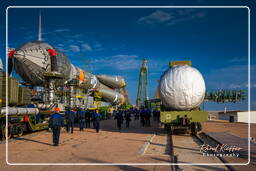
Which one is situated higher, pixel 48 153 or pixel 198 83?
pixel 198 83

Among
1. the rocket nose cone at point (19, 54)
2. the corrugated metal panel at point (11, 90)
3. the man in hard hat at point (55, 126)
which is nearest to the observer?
the man in hard hat at point (55, 126)

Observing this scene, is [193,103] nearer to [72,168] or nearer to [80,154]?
[80,154]

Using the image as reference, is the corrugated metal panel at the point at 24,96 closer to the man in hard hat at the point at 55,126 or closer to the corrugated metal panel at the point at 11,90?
the corrugated metal panel at the point at 11,90

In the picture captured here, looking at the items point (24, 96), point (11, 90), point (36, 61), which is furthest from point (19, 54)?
point (11, 90)

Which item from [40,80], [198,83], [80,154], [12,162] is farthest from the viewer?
[40,80]

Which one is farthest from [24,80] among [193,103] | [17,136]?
[193,103]

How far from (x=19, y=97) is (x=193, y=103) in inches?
357

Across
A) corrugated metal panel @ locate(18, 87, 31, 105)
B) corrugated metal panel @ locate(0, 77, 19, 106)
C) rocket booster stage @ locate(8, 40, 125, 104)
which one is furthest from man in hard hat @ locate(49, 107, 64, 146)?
rocket booster stage @ locate(8, 40, 125, 104)

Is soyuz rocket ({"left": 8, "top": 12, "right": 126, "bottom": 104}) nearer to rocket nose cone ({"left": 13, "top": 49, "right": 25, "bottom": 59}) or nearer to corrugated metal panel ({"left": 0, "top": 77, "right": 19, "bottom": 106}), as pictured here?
rocket nose cone ({"left": 13, "top": 49, "right": 25, "bottom": 59})

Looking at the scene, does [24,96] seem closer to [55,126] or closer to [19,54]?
[19,54]

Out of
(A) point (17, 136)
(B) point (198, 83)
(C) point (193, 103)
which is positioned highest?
(B) point (198, 83)

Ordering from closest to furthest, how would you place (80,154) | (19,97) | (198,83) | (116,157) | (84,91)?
(116,157) → (80,154) → (198,83) → (19,97) → (84,91)

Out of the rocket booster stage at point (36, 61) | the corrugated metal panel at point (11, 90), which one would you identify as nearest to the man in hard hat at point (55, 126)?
the corrugated metal panel at point (11, 90)

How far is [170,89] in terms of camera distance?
11.6 m
